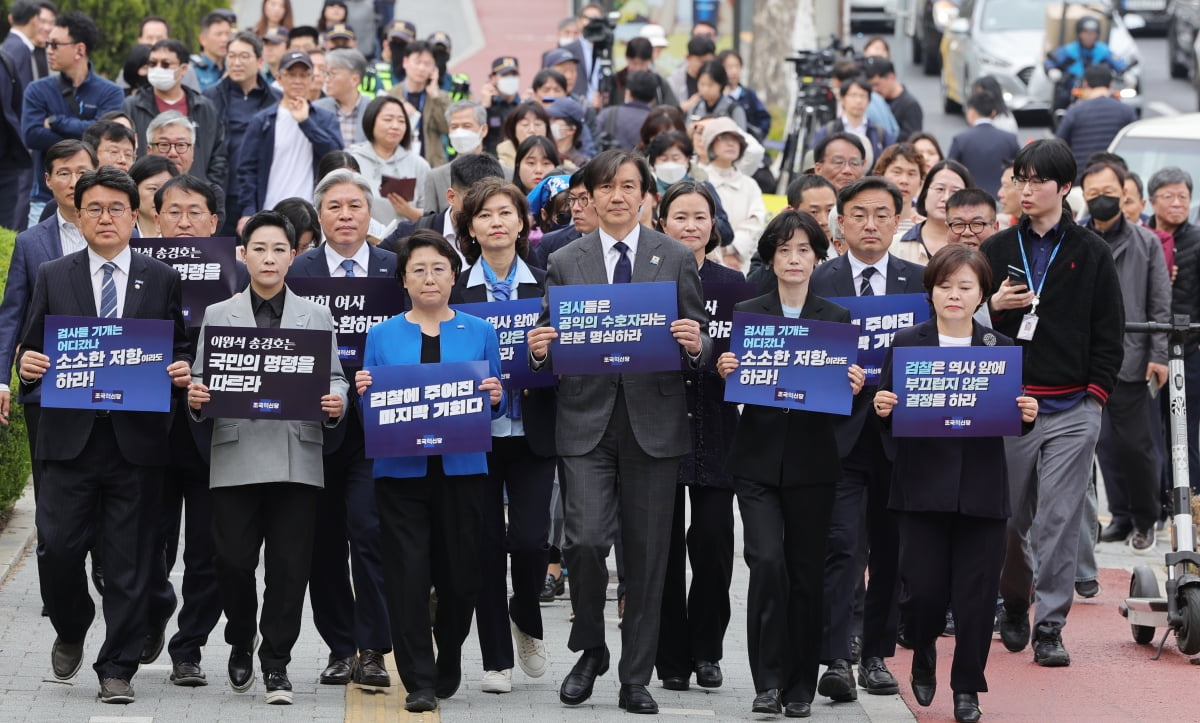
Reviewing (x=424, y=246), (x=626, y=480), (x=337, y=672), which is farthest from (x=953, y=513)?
(x=337, y=672)

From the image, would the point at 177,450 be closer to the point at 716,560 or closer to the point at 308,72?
the point at 716,560

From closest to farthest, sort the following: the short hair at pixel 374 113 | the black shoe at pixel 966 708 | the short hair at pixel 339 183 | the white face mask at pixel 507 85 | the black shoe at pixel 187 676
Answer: the black shoe at pixel 966 708 → the black shoe at pixel 187 676 → the short hair at pixel 339 183 → the short hair at pixel 374 113 → the white face mask at pixel 507 85

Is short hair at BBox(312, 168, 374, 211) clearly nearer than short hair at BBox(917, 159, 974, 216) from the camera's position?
Yes

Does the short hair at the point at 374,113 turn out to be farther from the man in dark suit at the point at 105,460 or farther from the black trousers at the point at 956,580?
the black trousers at the point at 956,580

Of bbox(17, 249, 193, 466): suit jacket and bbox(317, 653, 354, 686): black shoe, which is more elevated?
bbox(17, 249, 193, 466): suit jacket

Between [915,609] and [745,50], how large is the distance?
21773 mm

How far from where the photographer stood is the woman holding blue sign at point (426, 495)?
8398 mm

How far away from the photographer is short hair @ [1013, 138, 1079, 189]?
9.55 m

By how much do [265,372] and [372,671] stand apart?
1456mm

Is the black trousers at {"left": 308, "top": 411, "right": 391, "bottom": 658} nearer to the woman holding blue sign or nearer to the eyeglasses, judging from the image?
the woman holding blue sign

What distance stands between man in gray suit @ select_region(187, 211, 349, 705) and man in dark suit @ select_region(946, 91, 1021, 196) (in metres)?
8.58

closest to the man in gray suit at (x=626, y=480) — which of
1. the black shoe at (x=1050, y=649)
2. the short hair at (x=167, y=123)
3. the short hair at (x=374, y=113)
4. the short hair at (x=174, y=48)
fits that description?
the black shoe at (x=1050, y=649)

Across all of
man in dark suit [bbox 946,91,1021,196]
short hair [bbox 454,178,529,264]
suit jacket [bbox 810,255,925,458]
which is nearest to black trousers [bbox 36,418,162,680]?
short hair [bbox 454,178,529,264]

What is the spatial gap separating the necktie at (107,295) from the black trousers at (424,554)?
1.31 metres
